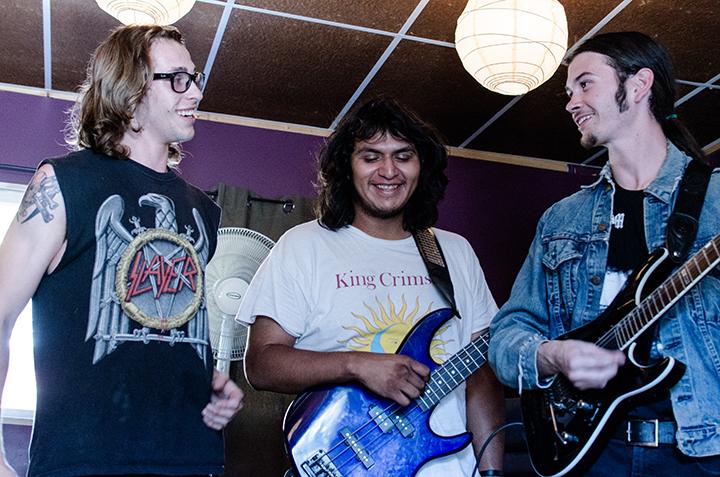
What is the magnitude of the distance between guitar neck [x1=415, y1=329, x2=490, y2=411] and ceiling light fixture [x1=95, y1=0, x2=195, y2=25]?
5.16 ft

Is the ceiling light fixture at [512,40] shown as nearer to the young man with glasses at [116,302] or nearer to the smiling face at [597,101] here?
the smiling face at [597,101]

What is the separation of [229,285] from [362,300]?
4.89 ft

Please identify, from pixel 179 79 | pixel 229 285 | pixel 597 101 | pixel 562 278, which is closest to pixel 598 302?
pixel 562 278

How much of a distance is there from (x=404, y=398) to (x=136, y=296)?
0.82m

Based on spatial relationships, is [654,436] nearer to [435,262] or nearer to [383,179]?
[435,262]

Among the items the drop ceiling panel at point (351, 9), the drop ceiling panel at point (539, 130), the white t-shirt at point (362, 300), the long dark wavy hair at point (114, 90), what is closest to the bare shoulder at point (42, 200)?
the long dark wavy hair at point (114, 90)

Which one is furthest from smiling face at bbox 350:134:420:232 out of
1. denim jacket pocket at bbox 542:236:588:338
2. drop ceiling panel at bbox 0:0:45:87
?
drop ceiling panel at bbox 0:0:45:87

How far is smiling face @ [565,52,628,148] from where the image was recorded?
6.17 ft

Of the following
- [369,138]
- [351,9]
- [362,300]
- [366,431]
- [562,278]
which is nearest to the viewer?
[562,278]

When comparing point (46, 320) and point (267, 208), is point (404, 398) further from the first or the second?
point (267, 208)

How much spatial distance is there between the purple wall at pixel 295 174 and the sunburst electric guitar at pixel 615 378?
2.81 m

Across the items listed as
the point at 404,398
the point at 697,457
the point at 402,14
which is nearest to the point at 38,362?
the point at 404,398

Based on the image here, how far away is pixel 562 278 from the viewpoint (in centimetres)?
188

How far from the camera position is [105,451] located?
4.72 feet
